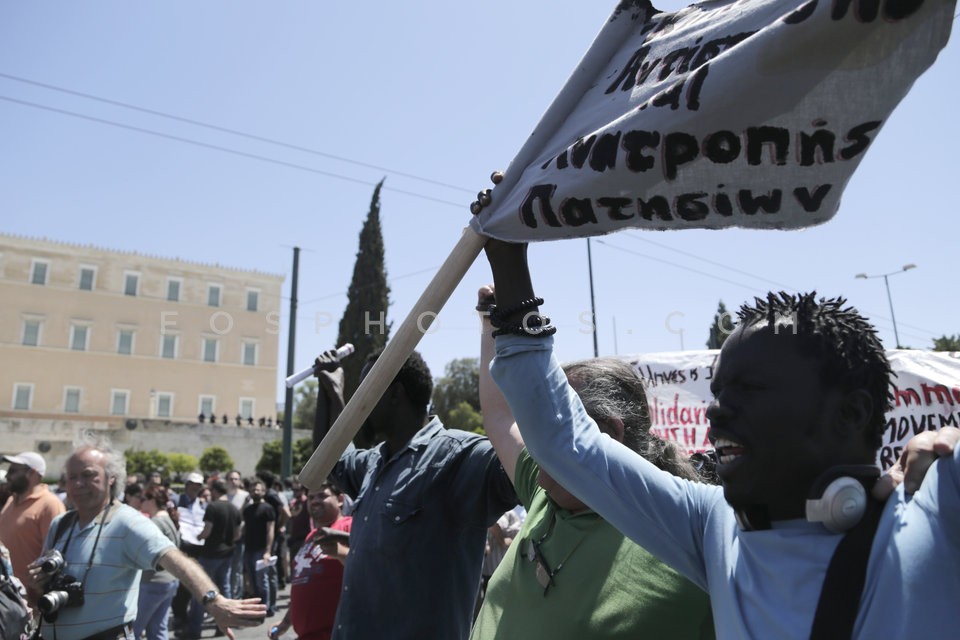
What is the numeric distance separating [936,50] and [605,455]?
40.5 inches

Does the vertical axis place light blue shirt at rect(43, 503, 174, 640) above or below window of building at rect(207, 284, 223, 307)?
below

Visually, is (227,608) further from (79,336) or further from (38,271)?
(38,271)

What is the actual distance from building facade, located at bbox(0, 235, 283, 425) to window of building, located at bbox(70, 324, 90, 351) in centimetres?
7

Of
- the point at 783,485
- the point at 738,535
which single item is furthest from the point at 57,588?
the point at 783,485

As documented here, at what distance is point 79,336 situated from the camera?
5469cm

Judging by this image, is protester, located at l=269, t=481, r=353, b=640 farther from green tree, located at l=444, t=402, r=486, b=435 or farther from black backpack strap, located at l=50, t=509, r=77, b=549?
green tree, located at l=444, t=402, r=486, b=435

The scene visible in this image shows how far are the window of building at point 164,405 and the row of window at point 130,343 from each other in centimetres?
276

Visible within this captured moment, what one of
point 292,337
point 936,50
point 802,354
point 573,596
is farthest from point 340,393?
point 292,337

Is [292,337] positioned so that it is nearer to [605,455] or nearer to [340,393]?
[340,393]

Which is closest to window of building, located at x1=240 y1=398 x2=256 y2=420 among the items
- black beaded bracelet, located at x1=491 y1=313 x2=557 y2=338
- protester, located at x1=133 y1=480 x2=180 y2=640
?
protester, located at x1=133 y1=480 x2=180 y2=640

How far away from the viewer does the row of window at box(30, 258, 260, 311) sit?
53.6 m

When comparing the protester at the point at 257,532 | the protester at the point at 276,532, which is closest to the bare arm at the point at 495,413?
the protester at the point at 276,532

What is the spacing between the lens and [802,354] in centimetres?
154

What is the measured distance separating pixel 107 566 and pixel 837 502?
149 inches
